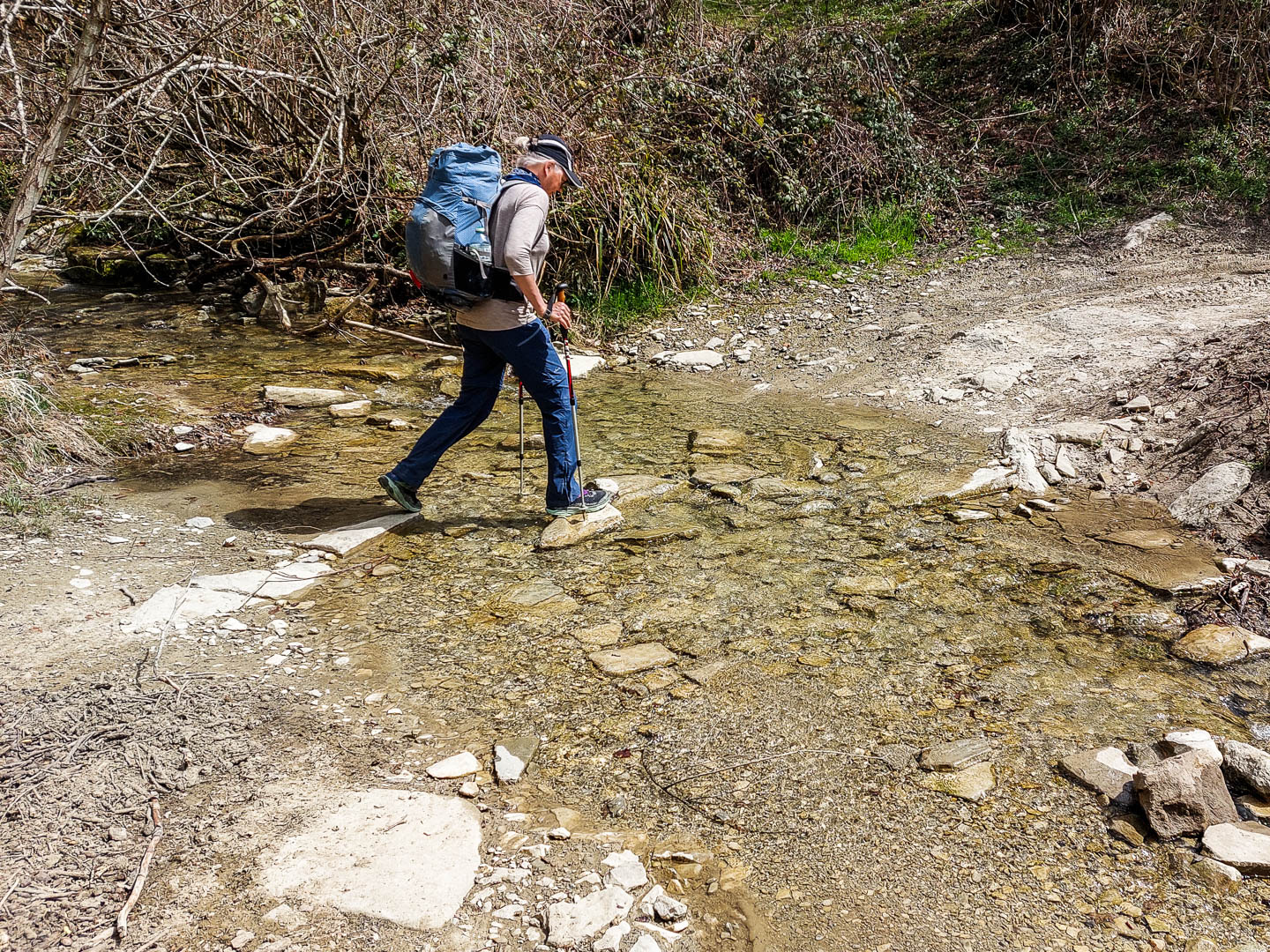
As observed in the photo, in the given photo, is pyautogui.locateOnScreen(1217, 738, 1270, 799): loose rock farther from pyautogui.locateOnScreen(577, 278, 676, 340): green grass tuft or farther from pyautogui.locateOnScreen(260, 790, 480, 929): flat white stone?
pyautogui.locateOnScreen(577, 278, 676, 340): green grass tuft

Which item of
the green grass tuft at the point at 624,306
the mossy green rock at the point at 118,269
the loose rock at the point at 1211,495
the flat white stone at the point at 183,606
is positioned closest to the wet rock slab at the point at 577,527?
the flat white stone at the point at 183,606

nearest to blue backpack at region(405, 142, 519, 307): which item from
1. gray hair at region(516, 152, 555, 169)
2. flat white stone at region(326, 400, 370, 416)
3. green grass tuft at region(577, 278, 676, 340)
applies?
gray hair at region(516, 152, 555, 169)

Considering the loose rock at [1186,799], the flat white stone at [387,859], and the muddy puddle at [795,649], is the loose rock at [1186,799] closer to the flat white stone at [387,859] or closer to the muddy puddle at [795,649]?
the muddy puddle at [795,649]

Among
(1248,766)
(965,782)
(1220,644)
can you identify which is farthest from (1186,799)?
(1220,644)

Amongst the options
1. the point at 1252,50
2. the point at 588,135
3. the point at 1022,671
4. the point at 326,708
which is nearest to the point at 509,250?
the point at 326,708

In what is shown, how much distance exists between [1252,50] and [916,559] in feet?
26.3

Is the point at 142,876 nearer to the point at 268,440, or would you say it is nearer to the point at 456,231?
the point at 456,231

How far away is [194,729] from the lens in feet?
10.4

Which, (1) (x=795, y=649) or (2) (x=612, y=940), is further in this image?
(1) (x=795, y=649)

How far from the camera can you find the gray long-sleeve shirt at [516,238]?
421 cm

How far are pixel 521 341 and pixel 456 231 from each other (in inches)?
23.9

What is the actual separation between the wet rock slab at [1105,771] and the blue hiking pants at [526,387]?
2689 millimetres

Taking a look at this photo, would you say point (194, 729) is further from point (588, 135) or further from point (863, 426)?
point (588, 135)

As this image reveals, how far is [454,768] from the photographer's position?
306 centimetres
